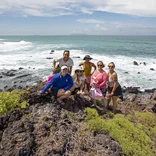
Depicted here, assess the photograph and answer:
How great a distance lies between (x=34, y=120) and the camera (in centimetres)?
575

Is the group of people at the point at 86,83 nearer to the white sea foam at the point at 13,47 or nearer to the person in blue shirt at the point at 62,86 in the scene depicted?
the person in blue shirt at the point at 62,86

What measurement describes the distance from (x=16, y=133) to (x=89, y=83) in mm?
3762

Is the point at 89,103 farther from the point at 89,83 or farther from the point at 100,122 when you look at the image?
the point at 100,122

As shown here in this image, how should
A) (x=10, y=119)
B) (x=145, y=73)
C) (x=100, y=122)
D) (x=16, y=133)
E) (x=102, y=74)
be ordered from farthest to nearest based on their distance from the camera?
(x=145, y=73)
(x=102, y=74)
(x=100, y=122)
(x=10, y=119)
(x=16, y=133)

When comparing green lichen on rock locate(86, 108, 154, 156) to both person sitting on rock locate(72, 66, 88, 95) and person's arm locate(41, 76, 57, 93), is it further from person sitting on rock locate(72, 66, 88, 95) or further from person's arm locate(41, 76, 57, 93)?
person's arm locate(41, 76, 57, 93)

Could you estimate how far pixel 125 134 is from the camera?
591cm

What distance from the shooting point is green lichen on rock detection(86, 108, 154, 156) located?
5.44m

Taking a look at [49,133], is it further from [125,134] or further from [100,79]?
[100,79]

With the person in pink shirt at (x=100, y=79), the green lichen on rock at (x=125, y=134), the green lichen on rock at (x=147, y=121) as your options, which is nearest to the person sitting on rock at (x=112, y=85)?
the person in pink shirt at (x=100, y=79)

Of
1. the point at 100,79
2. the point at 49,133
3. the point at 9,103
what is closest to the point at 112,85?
the point at 100,79


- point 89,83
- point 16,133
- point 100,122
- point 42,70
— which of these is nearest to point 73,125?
point 100,122

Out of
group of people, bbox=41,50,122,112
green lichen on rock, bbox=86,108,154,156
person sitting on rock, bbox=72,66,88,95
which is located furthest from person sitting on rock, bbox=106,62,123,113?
green lichen on rock, bbox=86,108,154,156

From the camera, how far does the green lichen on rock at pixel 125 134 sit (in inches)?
214

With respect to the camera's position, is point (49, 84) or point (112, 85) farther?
point (112, 85)
